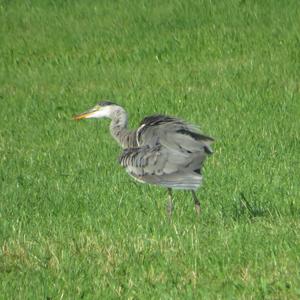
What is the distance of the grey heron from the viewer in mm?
9047

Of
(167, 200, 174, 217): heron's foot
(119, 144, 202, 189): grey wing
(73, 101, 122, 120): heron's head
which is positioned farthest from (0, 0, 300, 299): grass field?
(73, 101, 122, 120): heron's head

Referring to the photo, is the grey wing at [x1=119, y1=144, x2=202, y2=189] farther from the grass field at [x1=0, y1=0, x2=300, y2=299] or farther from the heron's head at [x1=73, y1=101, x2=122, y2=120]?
the heron's head at [x1=73, y1=101, x2=122, y2=120]

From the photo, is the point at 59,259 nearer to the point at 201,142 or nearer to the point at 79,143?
the point at 201,142

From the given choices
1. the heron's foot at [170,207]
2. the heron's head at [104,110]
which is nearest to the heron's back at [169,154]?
the heron's foot at [170,207]

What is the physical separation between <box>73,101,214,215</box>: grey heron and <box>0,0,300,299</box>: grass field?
0.41 m

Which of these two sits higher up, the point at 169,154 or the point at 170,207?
the point at 169,154

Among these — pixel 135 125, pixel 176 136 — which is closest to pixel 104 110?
pixel 176 136

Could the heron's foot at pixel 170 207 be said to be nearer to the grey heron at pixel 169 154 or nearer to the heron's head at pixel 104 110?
the grey heron at pixel 169 154

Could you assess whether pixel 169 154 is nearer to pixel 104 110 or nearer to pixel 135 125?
pixel 104 110

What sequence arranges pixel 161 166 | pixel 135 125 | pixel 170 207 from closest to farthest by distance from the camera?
pixel 161 166, pixel 170 207, pixel 135 125

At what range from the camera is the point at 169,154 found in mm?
9305

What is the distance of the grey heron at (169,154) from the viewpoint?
905cm

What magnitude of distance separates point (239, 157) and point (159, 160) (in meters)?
2.67

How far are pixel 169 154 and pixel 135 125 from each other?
4.80m
